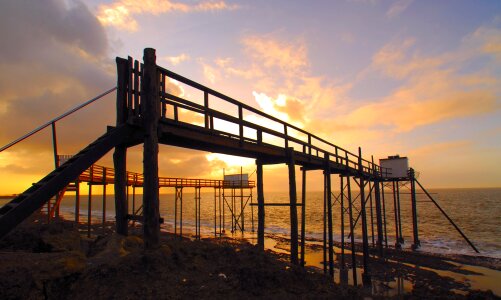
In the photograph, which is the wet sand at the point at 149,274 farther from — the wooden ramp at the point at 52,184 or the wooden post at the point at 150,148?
the wooden ramp at the point at 52,184

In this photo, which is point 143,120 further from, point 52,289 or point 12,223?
point 52,289

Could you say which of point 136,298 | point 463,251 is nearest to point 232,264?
point 136,298

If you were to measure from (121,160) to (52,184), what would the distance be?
2.28 m

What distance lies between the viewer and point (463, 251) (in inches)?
1024

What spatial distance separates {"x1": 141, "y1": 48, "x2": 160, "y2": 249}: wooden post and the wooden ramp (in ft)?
1.61

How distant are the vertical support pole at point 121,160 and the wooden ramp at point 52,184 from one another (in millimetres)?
531

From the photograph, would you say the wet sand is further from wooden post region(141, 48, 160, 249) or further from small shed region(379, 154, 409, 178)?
small shed region(379, 154, 409, 178)

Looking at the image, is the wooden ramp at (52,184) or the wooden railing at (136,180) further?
the wooden railing at (136,180)

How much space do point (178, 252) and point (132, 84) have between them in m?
3.71

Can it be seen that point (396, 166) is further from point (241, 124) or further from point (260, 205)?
point (241, 124)

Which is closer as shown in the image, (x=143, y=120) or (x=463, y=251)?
(x=143, y=120)

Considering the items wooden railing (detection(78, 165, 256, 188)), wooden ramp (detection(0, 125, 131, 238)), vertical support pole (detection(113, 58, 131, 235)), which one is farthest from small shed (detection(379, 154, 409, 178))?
wooden ramp (detection(0, 125, 131, 238))

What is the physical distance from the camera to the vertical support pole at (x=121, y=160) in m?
5.92

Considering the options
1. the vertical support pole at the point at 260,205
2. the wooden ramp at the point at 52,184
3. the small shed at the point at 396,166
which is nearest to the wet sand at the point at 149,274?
the wooden ramp at the point at 52,184
